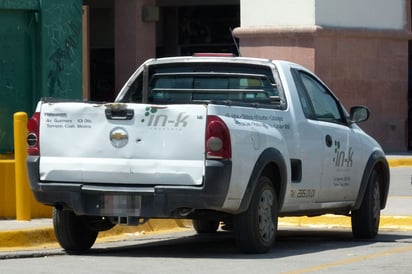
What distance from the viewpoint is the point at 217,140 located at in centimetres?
1078

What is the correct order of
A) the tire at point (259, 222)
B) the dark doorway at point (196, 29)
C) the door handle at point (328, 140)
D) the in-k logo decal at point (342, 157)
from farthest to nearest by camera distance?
the dark doorway at point (196, 29)
the in-k logo decal at point (342, 157)
the door handle at point (328, 140)
the tire at point (259, 222)

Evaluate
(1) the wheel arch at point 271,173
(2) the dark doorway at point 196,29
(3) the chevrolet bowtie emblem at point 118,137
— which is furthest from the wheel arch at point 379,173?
(2) the dark doorway at point 196,29

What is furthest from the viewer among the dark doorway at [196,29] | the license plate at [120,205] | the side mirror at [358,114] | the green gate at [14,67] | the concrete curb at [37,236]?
the dark doorway at [196,29]

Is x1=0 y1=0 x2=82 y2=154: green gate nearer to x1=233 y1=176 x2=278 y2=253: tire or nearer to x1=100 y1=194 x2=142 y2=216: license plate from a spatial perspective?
x1=100 y1=194 x2=142 y2=216: license plate

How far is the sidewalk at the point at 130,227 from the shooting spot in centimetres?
1249

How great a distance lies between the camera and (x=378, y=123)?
98.0 ft

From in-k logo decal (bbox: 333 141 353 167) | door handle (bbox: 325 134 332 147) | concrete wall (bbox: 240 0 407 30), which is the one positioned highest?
concrete wall (bbox: 240 0 407 30)

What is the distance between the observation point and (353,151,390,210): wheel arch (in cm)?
1325

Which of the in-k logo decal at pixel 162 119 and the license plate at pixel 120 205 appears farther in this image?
the license plate at pixel 120 205

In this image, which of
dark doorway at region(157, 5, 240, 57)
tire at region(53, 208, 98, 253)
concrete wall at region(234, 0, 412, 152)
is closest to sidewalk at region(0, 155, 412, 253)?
tire at region(53, 208, 98, 253)

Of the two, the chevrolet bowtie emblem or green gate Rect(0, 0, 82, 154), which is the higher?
green gate Rect(0, 0, 82, 154)

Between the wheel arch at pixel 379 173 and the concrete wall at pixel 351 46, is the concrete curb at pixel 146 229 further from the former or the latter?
the concrete wall at pixel 351 46

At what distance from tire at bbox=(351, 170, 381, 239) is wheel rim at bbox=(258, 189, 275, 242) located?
1.90 metres

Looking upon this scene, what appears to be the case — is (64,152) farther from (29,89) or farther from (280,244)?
(29,89)
